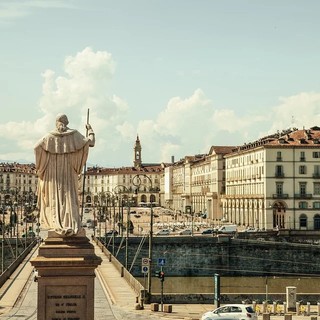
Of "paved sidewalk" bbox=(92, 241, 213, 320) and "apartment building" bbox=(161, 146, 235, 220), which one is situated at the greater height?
"apartment building" bbox=(161, 146, 235, 220)

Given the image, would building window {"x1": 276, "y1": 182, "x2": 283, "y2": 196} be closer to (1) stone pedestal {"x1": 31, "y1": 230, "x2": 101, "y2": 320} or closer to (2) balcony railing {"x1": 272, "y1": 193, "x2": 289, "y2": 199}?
(2) balcony railing {"x1": 272, "y1": 193, "x2": 289, "y2": 199}

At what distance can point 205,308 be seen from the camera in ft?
140

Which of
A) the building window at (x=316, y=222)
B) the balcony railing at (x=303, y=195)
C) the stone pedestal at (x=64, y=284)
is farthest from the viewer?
the balcony railing at (x=303, y=195)

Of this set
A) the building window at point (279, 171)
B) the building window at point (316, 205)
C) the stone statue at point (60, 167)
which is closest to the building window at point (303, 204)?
the building window at point (316, 205)

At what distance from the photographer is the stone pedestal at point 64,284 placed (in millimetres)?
19859

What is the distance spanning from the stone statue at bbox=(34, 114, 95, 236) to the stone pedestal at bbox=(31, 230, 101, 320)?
138cm

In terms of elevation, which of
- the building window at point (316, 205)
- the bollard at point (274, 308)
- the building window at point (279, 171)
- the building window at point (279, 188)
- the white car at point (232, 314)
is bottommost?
the bollard at point (274, 308)

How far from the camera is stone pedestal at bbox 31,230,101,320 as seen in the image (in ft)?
65.2

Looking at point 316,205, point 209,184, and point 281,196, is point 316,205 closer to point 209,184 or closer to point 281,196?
point 281,196

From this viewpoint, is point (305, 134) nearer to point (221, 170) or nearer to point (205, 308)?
point (221, 170)

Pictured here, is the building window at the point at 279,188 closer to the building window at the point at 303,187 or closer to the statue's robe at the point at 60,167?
the building window at the point at 303,187

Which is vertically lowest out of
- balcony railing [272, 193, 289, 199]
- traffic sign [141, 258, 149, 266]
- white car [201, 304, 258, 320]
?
white car [201, 304, 258, 320]

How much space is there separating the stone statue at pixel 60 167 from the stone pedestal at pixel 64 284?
1.38 m

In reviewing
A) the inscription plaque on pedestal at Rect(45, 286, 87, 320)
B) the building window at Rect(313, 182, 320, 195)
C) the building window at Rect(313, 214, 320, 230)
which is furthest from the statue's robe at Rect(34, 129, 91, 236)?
the building window at Rect(313, 182, 320, 195)
